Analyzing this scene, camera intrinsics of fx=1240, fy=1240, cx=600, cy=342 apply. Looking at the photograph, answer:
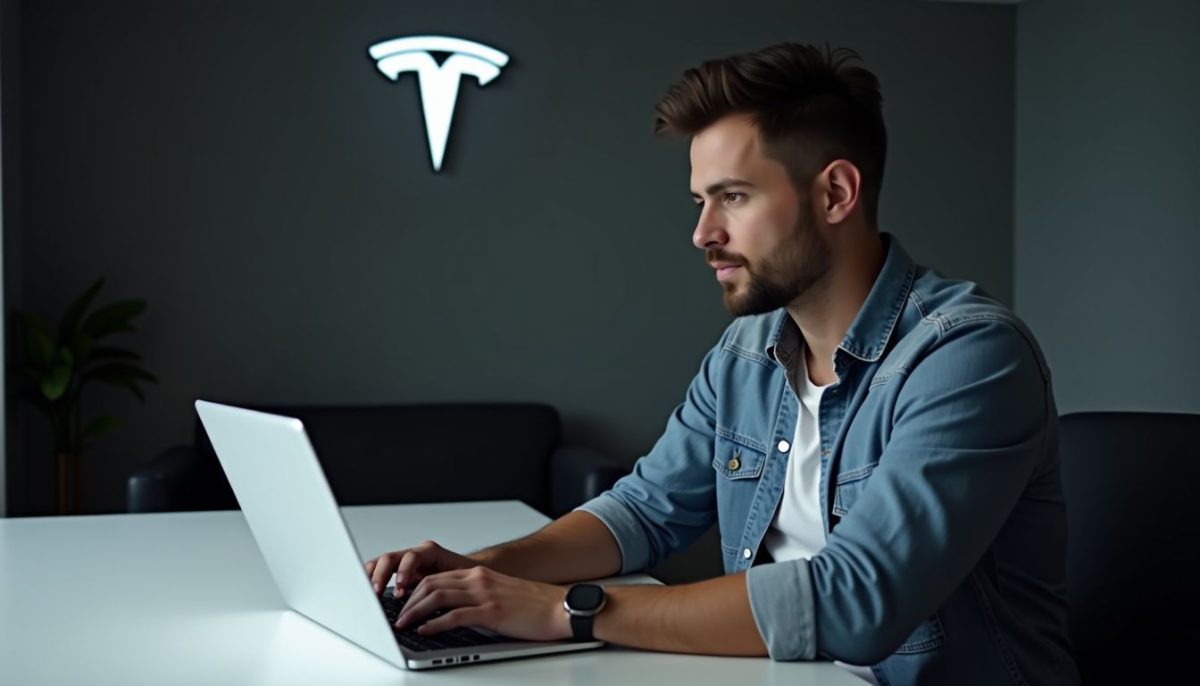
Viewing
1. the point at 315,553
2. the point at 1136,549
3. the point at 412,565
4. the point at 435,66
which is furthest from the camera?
the point at 435,66

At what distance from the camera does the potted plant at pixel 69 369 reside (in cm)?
364

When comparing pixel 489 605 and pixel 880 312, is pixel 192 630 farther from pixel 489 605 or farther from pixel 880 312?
pixel 880 312

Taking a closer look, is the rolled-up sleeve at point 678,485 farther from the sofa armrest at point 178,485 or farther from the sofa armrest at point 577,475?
the sofa armrest at point 178,485

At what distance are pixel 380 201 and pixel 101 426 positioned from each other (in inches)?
45.6

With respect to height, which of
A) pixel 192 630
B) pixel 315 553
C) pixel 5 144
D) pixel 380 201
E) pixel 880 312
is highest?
pixel 5 144

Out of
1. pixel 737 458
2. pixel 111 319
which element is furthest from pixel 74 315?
pixel 737 458

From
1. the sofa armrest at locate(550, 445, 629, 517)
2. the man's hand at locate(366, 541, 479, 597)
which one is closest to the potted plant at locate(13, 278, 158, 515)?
the sofa armrest at locate(550, 445, 629, 517)

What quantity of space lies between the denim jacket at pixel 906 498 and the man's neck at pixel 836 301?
4cm

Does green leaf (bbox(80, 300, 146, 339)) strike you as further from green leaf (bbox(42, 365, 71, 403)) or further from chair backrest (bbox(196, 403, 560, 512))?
chair backrest (bbox(196, 403, 560, 512))

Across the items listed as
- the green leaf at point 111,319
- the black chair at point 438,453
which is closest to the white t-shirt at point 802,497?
the black chair at point 438,453

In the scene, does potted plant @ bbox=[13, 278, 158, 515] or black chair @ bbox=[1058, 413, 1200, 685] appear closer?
black chair @ bbox=[1058, 413, 1200, 685]

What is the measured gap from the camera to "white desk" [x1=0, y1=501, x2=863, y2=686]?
3.76 feet

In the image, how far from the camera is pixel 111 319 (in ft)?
12.4

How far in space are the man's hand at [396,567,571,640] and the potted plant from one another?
2692 millimetres
